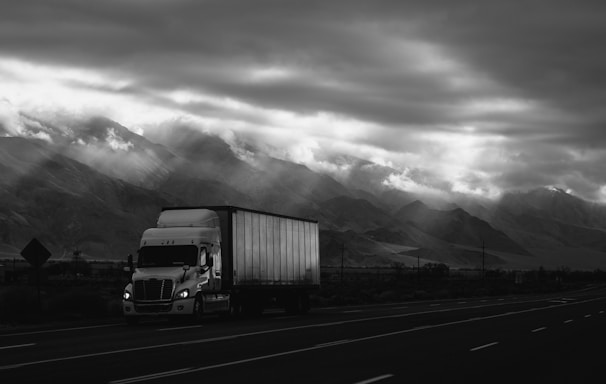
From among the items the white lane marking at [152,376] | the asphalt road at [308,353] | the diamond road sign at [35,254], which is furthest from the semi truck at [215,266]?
the white lane marking at [152,376]

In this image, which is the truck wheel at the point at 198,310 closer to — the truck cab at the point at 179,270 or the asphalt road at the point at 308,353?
the truck cab at the point at 179,270

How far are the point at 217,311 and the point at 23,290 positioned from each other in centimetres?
868

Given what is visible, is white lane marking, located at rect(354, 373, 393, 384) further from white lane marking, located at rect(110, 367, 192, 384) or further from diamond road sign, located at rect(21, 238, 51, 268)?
diamond road sign, located at rect(21, 238, 51, 268)

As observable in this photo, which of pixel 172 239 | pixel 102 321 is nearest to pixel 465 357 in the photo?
pixel 172 239

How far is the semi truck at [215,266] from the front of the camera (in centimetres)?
3306

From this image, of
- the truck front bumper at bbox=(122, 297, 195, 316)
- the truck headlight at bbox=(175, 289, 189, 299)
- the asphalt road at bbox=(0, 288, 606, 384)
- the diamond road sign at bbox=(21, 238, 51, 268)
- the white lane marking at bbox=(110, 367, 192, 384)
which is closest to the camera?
the white lane marking at bbox=(110, 367, 192, 384)

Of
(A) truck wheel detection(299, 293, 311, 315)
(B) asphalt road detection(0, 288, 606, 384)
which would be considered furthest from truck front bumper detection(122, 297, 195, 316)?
(A) truck wheel detection(299, 293, 311, 315)

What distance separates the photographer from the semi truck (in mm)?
33062

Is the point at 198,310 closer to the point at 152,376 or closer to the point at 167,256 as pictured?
the point at 167,256

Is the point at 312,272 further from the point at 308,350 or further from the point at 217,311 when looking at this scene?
the point at 308,350

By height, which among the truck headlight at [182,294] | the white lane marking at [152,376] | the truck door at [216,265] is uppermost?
the truck door at [216,265]

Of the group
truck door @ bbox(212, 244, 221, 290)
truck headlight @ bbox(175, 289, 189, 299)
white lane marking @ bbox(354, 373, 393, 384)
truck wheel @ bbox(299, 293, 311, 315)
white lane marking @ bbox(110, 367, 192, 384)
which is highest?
truck door @ bbox(212, 244, 221, 290)

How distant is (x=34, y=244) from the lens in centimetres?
3597

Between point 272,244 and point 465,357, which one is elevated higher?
point 272,244
